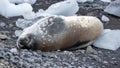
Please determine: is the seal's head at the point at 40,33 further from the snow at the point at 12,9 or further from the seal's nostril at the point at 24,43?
the snow at the point at 12,9

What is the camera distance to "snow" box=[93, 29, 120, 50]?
12.8 ft

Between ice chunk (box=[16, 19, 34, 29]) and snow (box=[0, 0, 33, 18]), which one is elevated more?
snow (box=[0, 0, 33, 18])

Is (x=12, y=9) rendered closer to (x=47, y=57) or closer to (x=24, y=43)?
(x=24, y=43)

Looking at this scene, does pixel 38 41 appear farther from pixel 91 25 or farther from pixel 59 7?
pixel 59 7

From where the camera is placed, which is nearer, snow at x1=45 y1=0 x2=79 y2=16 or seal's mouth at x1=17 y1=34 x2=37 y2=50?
seal's mouth at x1=17 y1=34 x2=37 y2=50

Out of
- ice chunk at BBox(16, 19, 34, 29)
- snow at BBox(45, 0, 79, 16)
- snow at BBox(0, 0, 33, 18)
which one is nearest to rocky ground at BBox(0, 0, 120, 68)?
ice chunk at BBox(16, 19, 34, 29)

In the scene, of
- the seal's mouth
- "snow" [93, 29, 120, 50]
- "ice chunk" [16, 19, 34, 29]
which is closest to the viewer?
the seal's mouth

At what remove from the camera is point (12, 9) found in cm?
460

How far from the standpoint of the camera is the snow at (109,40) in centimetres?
392

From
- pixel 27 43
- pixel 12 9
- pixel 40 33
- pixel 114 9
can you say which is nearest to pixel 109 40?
pixel 40 33

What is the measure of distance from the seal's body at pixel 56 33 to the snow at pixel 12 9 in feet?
2.99

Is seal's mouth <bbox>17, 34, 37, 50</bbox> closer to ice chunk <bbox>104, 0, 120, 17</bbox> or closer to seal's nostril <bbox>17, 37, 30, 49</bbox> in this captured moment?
seal's nostril <bbox>17, 37, 30, 49</bbox>

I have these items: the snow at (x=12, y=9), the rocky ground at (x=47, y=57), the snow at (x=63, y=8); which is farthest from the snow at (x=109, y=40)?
the snow at (x=12, y=9)

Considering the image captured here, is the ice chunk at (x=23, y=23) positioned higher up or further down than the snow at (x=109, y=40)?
higher up
